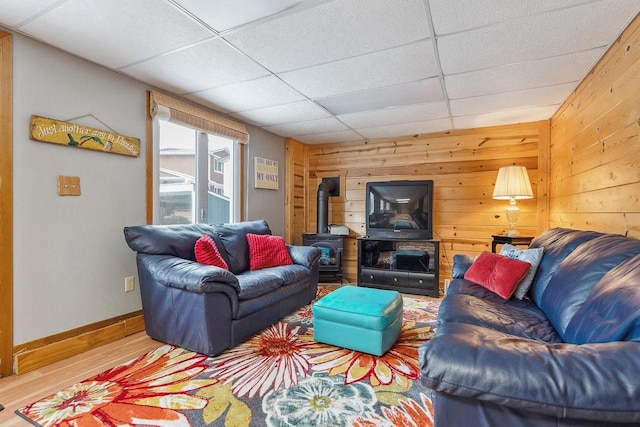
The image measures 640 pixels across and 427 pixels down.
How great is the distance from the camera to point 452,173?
4379 mm

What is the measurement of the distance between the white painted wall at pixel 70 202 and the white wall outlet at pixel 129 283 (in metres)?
0.04

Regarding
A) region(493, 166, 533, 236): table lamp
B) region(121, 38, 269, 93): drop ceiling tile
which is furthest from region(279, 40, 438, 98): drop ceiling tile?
region(493, 166, 533, 236): table lamp

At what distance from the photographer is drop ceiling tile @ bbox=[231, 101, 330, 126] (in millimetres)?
3480

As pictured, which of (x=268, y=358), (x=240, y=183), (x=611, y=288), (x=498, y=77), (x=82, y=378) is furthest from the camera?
(x=240, y=183)

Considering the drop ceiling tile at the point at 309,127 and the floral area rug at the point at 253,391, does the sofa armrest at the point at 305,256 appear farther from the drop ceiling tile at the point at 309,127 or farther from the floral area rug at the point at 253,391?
the drop ceiling tile at the point at 309,127

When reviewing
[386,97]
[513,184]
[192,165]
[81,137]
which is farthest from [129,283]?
[513,184]

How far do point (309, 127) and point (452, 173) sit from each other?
2109 mm

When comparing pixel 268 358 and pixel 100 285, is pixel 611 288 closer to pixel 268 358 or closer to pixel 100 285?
pixel 268 358

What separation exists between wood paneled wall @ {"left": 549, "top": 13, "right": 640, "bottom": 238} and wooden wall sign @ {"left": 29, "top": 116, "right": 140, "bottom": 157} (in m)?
3.69

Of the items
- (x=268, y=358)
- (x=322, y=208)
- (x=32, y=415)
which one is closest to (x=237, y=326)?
(x=268, y=358)

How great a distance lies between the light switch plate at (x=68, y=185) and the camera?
7.50ft

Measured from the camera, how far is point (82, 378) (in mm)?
1996

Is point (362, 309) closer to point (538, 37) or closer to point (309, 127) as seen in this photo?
point (538, 37)

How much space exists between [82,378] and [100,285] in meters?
0.76
